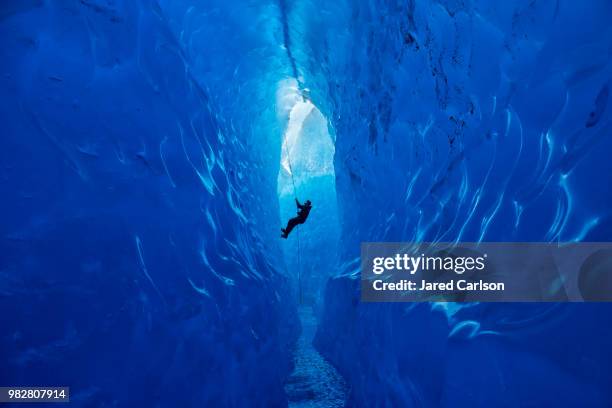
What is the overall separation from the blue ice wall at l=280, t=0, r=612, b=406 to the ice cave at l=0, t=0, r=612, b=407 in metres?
0.01

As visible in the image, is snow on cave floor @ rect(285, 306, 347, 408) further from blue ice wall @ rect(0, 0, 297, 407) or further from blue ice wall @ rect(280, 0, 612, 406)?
blue ice wall @ rect(0, 0, 297, 407)

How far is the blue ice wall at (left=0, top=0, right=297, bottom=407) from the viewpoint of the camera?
2.34 meters

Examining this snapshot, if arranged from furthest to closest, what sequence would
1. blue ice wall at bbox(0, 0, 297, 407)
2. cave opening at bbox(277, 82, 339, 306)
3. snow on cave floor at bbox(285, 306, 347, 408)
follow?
cave opening at bbox(277, 82, 339, 306) → snow on cave floor at bbox(285, 306, 347, 408) → blue ice wall at bbox(0, 0, 297, 407)

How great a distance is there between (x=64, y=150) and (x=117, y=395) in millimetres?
1882

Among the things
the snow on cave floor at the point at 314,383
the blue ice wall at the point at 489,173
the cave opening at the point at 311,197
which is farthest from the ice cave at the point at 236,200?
the cave opening at the point at 311,197

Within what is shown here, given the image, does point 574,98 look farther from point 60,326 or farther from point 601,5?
point 60,326

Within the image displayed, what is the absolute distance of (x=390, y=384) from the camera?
161 inches

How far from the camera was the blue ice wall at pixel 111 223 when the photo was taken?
2.34 meters

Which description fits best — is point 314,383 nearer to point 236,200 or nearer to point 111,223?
point 236,200

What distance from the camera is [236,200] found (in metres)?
5.93

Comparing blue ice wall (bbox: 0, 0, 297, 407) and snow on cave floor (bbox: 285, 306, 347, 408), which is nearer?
Result: blue ice wall (bbox: 0, 0, 297, 407)

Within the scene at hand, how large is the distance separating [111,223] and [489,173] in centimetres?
314

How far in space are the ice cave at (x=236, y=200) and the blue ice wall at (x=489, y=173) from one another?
0.01 meters

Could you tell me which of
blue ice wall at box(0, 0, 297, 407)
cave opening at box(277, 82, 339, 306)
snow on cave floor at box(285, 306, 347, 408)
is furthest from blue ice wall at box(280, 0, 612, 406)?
cave opening at box(277, 82, 339, 306)
